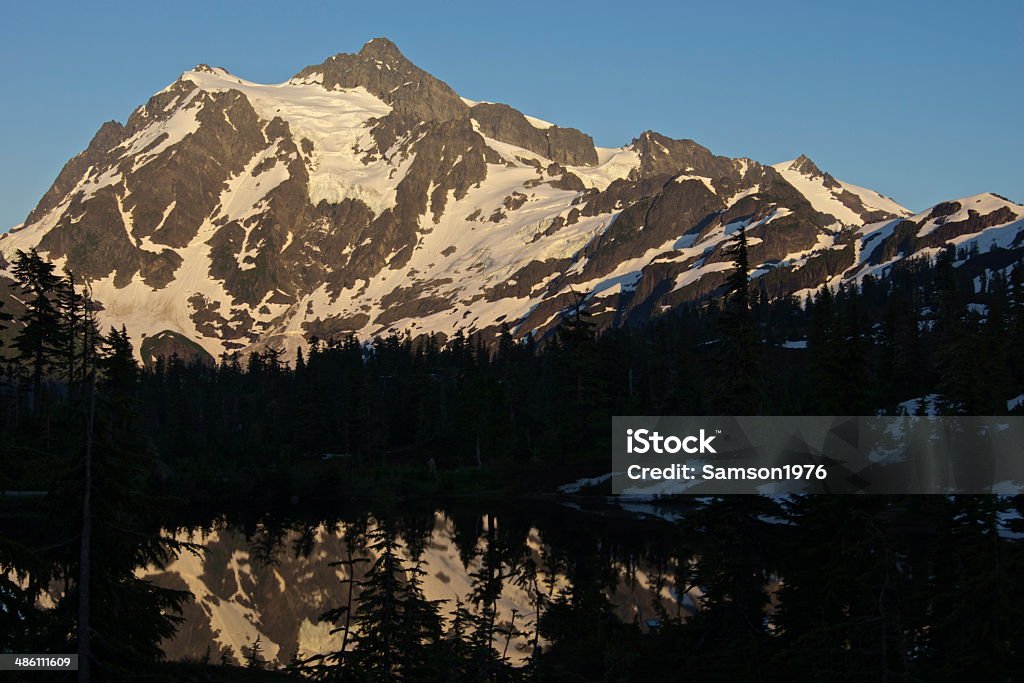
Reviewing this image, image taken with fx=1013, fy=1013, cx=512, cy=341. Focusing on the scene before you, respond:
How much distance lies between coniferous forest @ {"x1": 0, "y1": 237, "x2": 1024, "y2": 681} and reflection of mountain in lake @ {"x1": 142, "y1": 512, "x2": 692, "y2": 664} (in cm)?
63

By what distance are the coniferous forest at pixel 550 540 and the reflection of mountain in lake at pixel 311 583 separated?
63cm

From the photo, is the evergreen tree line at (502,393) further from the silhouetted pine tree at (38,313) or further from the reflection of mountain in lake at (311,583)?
the reflection of mountain in lake at (311,583)

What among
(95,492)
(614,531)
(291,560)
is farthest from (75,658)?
(614,531)

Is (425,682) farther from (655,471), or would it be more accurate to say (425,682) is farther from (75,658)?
(655,471)

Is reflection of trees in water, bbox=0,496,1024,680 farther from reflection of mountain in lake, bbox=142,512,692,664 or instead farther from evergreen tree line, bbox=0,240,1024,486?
evergreen tree line, bbox=0,240,1024,486

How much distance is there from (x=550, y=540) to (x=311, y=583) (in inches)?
678

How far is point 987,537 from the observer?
92.2ft

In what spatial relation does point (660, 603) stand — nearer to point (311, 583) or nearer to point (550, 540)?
point (311, 583)

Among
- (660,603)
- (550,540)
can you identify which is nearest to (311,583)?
(550,540)

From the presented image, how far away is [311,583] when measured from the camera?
52438 mm

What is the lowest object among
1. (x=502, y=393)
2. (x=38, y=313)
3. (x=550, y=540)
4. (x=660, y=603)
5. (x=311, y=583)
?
(x=660, y=603)

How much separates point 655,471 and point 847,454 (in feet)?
183

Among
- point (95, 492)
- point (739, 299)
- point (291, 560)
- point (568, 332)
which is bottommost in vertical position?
point (291, 560)

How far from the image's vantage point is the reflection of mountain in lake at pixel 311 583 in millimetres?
41219
